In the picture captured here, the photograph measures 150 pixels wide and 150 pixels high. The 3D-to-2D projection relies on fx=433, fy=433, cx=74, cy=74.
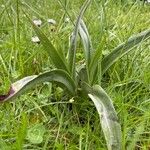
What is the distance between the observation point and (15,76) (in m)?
1.77

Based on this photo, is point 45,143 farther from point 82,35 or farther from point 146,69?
point 146,69

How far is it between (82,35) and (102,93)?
0.35 meters

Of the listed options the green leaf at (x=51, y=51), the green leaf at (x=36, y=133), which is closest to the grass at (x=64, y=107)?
the green leaf at (x=36, y=133)

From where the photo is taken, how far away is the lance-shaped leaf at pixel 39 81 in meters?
1.32

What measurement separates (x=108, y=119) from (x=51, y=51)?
365 mm

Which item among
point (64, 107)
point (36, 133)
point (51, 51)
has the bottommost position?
point (36, 133)

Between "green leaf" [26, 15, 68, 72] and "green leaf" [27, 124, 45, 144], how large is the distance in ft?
0.85

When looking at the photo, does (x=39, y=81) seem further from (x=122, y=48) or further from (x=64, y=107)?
(x=122, y=48)

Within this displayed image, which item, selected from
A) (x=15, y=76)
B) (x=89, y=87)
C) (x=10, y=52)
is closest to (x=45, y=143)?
(x=89, y=87)

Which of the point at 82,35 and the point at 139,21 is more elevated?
the point at 139,21

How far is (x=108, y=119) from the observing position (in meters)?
1.35

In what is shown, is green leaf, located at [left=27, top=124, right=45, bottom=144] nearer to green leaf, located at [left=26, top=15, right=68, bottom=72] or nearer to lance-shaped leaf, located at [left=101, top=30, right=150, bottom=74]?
green leaf, located at [left=26, top=15, right=68, bottom=72]

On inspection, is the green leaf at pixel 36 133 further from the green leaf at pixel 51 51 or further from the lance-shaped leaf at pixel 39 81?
the green leaf at pixel 51 51

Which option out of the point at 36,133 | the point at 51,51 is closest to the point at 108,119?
the point at 36,133
